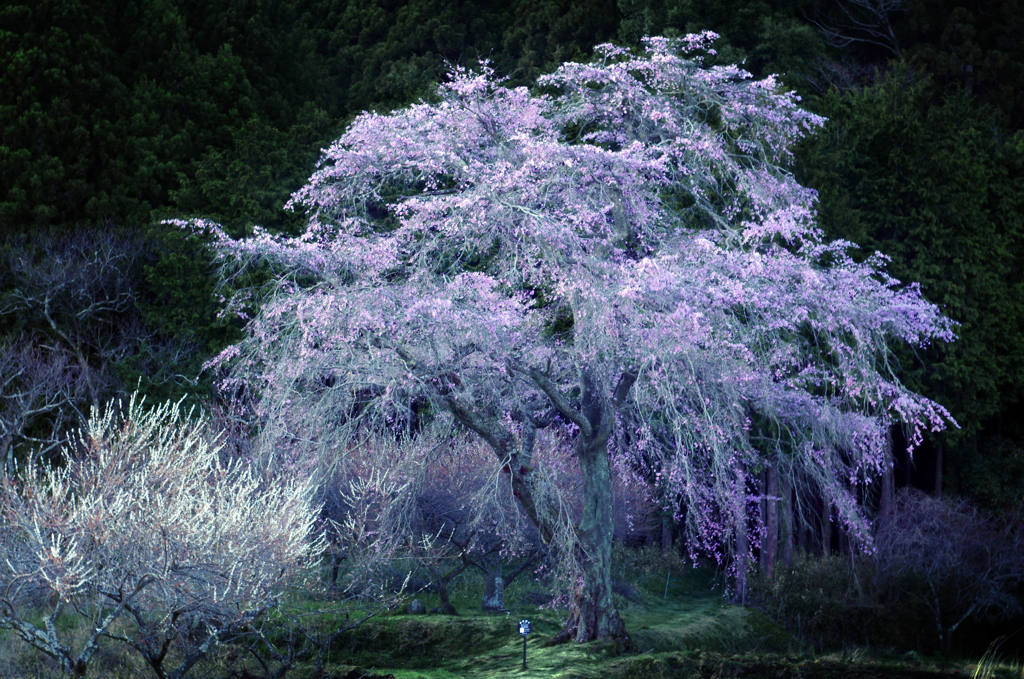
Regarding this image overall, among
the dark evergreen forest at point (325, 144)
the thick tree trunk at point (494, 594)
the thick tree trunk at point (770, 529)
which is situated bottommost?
the thick tree trunk at point (494, 594)

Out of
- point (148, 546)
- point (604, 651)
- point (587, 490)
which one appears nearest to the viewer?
point (148, 546)

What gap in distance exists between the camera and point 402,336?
1246 cm

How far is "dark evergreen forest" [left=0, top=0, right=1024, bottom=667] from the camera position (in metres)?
24.4

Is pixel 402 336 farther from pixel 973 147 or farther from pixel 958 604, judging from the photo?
pixel 973 147

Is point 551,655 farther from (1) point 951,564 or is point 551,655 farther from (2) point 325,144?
(2) point 325,144

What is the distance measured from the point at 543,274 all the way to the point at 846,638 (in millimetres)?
10880

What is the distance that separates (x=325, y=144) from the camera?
2895 cm

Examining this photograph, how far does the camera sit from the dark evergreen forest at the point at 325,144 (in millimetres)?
24391

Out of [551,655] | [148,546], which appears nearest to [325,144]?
[551,655]

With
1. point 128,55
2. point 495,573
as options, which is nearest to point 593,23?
point 128,55

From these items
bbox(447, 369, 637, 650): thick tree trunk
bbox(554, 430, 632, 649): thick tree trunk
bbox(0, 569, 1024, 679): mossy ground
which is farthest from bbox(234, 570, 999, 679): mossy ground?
bbox(447, 369, 637, 650): thick tree trunk

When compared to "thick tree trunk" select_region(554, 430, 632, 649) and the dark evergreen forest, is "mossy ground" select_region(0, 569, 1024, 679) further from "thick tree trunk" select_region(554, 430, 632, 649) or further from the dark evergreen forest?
the dark evergreen forest

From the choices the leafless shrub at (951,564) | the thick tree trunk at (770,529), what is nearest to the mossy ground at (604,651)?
the thick tree trunk at (770,529)

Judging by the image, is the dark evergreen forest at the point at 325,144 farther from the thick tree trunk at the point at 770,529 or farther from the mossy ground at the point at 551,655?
the mossy ground at the point at 551,655
